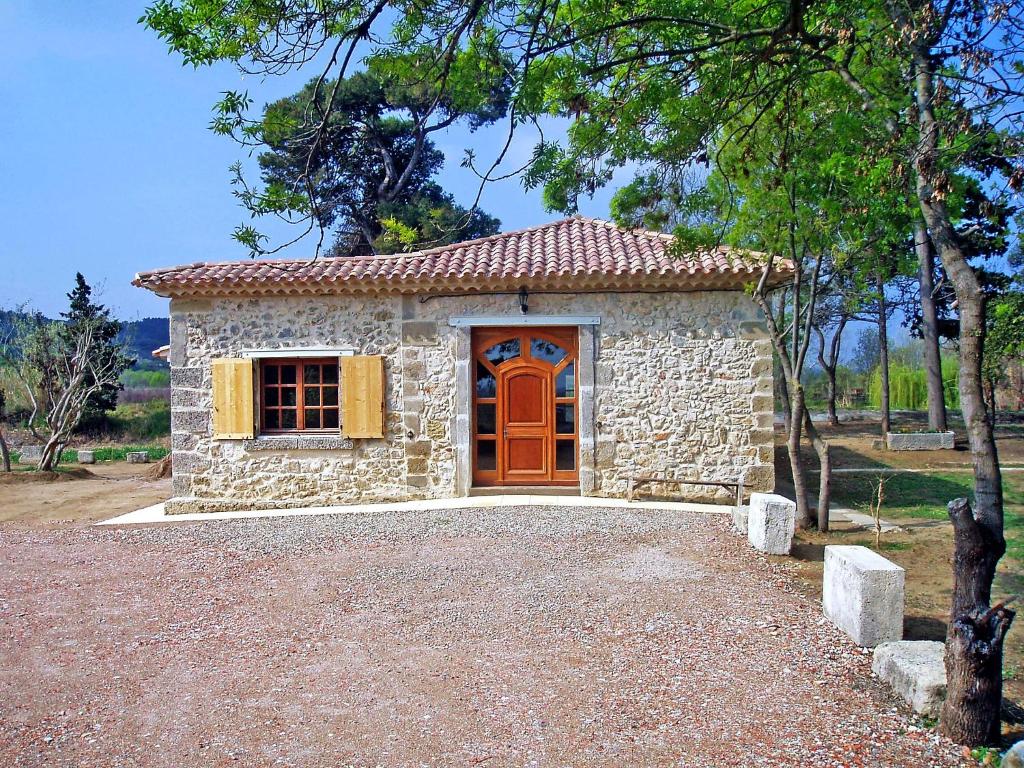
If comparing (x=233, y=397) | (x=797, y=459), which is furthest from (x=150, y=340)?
(x=797, y=459)

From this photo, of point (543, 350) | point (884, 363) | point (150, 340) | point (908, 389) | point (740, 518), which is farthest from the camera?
point (150, 340)

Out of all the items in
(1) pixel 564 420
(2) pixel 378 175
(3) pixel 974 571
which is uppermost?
(2) pixel 378 175

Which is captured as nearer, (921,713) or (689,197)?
(921,713)

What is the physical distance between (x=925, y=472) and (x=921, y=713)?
10.3m

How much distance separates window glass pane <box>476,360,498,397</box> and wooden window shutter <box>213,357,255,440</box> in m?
2.81

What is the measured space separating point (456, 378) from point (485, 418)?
0.65 metres

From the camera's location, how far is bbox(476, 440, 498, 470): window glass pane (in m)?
9.48

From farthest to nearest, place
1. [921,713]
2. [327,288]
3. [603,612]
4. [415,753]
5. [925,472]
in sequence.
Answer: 1. [925,472]
2. [327,288]
3. [603,612]
4. [921,713]
5. [415,753]

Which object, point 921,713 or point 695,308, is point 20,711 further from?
point 695,308

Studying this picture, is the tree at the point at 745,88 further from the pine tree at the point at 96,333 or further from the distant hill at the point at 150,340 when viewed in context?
the distant hill at the point at 150,340

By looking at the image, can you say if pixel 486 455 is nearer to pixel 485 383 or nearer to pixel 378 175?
pixel 485 383

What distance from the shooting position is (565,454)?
9.47 m

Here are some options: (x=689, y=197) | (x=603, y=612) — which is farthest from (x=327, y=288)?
(x=603, y=612)

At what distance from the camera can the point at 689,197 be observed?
5789 mm
